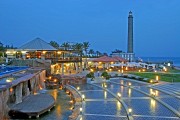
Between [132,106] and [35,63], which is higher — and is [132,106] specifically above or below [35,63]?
below

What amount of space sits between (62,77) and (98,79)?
4506 millimetres

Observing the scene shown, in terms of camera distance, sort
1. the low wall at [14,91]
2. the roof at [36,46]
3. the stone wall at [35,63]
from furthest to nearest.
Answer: the roof at [36,46] → the stone wall at [35,63] → the low wall at [14,91]

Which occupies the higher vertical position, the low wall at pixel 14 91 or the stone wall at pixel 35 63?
the stone wall at pixel 35 63

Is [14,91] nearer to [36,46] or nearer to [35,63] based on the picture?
[35,63]

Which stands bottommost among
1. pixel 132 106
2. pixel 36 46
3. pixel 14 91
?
pixel 132 106

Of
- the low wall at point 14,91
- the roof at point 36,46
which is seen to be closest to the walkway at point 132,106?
the low wall at point 14,91

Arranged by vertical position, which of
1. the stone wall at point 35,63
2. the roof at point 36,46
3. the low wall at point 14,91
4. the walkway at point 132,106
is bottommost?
the walkway at point 132,106

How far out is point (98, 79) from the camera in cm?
3472

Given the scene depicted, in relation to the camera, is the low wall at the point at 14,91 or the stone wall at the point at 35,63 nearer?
the low wall at the point at 14,91

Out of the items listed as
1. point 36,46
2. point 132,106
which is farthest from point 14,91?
point 36,46

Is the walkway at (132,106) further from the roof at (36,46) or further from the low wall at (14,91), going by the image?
the roof at (36,46)

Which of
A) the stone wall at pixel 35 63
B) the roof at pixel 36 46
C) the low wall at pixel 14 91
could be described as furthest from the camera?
the roof at pixel 36 46

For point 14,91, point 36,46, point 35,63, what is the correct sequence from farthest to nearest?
point 36,46
point 35,63
point 14,91

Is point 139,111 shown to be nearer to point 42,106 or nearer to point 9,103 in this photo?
point 42,106
